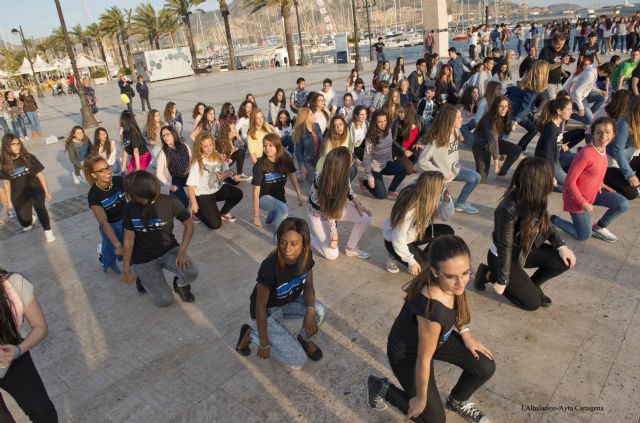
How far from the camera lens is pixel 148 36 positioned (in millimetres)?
53094

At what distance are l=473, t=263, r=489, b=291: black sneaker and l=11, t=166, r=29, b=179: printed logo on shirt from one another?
671 cm

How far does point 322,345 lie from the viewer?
165 inches

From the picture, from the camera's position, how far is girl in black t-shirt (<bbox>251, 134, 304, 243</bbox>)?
6.11 m

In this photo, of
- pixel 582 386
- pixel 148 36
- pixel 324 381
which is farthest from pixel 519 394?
pixel 148 36

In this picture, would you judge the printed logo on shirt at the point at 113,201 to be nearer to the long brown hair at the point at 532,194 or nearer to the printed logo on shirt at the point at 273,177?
the printed logo on shirt at the point at 273,177

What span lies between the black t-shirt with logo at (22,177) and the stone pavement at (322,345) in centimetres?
118

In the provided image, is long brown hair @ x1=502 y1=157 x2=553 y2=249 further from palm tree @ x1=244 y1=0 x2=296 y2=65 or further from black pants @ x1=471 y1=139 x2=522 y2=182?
palm tree @ x1=244 y1=0 x2=296 y2=65

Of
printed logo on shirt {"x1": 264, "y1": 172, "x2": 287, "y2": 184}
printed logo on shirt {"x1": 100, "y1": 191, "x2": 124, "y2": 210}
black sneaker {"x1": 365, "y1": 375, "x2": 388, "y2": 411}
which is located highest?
printed logo on shirt {"x1": 100, "y1": 191, "x2": 124, "y2": 210}

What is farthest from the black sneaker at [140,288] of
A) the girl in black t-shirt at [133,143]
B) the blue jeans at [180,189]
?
the girl in black t-shirt at [133,143]

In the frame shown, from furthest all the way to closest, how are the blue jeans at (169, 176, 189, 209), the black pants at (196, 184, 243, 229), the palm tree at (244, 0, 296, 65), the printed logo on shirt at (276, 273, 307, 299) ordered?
the palm tree at (244, 0, 296, 65), the blue jeans at (169, 176, 189, 209), the black pants at (196, 184, 243, 229), the printed logo on shirt at (276, 273, 307, 299)

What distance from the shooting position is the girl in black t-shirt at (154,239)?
4590 millimetres

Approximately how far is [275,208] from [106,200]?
215cm

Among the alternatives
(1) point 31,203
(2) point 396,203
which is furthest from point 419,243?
(1) point 31,203

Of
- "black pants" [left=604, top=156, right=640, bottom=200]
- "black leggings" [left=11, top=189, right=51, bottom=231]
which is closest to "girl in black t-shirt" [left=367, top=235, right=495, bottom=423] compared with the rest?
"black pants" [left=604, top=156, right=640, bottom=200]
